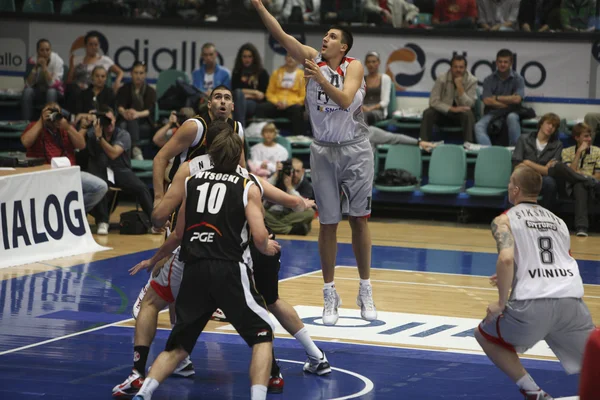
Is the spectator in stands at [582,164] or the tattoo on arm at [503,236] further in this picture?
the spectator in stands at [582,164]

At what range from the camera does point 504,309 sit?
5.47 m

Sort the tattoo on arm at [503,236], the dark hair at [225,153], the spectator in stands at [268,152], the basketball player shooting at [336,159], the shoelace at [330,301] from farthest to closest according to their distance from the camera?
1. the spectator in stands at [268,152]
2. the shoelace at [330,301]
3. the basketball player shooting at [336,159]
4. the dark hair at [225,153]
5. the tattoo on arm at [503,236]

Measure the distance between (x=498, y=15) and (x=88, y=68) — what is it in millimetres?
6725

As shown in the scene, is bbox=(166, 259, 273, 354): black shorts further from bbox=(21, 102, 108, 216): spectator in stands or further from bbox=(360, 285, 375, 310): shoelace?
bbox=(21, 102, 108, 216): spectator in stands

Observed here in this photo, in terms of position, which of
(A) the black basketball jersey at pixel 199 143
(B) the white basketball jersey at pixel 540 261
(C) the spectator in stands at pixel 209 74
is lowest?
(B) the white basketball jersey at pixel 540 261

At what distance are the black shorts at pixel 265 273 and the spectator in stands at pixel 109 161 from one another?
7113mm

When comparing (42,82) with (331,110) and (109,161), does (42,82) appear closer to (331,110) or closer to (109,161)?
(109,161)

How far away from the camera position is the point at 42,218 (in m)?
11.1

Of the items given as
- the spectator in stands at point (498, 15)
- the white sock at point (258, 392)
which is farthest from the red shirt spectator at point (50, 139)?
the white sock at point (258, 392)

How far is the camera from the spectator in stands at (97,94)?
1519 centimetres

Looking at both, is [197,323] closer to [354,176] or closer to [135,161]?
[354,176]

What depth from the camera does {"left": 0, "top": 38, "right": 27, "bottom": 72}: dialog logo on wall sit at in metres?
18.0

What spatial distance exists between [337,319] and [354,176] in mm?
1168

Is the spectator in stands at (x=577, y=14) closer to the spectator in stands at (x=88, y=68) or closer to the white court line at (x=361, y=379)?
the spectator in stands at (x=88, y=68)
